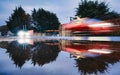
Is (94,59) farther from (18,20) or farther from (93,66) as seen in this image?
(18,20)

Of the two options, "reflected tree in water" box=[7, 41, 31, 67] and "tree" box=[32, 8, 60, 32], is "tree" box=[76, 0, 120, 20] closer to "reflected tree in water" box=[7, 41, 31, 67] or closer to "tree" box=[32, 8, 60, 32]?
"tree" box=[32, 8, 60, 32]

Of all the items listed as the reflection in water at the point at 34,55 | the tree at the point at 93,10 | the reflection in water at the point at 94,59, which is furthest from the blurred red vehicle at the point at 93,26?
the tree at the point at 93,10

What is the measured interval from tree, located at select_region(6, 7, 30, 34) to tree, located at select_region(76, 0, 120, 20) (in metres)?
23.3

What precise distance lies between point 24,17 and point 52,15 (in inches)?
276

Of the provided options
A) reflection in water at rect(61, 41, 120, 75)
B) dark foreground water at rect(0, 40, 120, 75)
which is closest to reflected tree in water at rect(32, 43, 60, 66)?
dark foreground water at rect(0, 40, 120, 75)

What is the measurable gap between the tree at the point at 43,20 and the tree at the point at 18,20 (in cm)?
197

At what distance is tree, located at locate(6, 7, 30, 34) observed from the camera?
79562 millimetres

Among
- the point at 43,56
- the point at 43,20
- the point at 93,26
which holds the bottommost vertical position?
the point at 43,56

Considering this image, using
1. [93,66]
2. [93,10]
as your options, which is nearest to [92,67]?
[93,66]

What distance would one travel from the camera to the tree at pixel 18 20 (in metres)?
79.6

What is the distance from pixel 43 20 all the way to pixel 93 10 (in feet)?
77.4

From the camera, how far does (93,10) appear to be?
5797cm

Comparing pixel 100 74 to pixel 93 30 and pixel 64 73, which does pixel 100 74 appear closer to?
pixel 64 73

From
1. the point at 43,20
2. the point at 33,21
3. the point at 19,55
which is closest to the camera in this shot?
the point at 19,55
